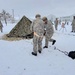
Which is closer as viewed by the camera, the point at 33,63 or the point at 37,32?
the point at 33,63

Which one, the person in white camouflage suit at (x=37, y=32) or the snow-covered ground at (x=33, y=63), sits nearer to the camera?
the snow-covered ground at (x=33, y=63)

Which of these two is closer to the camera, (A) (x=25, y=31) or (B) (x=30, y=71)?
(B) (x=30, y=71)

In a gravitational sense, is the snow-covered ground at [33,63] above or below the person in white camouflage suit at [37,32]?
below

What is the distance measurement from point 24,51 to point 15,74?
2604 mm

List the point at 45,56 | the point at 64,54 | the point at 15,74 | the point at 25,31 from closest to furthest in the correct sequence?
the point at 15,74, the point at 45,56, the point at 64,54, the point at 25,31

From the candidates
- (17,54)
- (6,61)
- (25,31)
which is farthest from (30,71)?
(25,31)

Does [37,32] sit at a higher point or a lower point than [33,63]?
higher

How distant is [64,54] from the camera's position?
30.8 ft

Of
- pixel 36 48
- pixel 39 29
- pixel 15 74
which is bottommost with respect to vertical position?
pixel 15 74

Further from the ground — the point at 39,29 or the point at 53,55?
the point at 39,29

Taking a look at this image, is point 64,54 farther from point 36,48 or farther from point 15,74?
point 15,74

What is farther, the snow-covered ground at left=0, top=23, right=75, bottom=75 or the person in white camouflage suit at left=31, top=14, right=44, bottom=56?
the person in white camouflage suit at left=31, top=14, right=44, bottom=56

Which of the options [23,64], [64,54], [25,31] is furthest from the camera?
[25,31]

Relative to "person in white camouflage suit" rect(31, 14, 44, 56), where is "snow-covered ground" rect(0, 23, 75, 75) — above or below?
below
